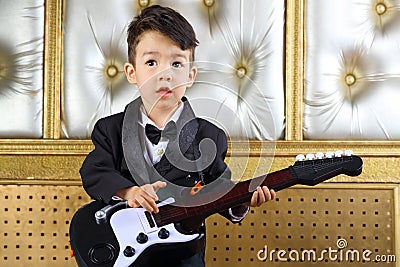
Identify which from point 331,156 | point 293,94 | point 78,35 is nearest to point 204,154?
point 331,156

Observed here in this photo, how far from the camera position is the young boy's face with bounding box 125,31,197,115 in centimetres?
113

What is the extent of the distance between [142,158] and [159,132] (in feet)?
0.17

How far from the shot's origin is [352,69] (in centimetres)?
154

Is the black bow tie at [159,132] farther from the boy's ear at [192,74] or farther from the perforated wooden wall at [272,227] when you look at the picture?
the perforated wooden wall at [272,227]

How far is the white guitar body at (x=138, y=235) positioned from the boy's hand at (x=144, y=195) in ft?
0.04

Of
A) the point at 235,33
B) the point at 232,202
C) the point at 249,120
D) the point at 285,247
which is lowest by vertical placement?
the point at 285,247

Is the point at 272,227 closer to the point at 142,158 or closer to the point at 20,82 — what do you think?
the point at 142,158

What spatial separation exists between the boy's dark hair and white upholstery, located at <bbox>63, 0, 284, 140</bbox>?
0.38m

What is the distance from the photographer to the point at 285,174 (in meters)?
1.12

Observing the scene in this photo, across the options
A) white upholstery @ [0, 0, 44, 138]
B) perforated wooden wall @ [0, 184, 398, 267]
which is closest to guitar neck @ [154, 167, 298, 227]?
perforated wooden wall @ [0, 184, 398, 267]

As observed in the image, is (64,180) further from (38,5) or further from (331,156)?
(331,156)

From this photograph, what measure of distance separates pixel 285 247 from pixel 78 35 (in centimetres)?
65

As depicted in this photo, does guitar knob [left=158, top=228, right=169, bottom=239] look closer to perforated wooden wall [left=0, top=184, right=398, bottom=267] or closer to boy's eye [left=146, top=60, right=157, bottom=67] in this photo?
boy's eye [left=146, top=60, right=157, bottom=67]

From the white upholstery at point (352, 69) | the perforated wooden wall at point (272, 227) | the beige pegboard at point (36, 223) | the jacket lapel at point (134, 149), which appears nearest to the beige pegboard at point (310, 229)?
the perforated wooden wall at point (272, 227)
